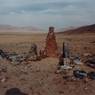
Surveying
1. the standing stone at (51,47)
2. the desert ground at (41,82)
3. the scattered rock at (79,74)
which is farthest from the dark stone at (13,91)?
the standing stone at (51,47)

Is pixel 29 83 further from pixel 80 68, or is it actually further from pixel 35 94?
pixel 80 68

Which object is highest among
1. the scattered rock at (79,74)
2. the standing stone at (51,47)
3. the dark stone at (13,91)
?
the standing stone at (51,47)

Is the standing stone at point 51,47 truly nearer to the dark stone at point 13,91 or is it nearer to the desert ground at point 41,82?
the desert ground at point 41,82

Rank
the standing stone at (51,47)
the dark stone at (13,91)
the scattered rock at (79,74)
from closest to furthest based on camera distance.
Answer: the dark stone at (13,91), the scattered rock at (79,74), the standing stone at (51,47)

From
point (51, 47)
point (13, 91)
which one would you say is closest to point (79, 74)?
point (13, 91)

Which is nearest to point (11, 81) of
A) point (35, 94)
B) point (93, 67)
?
point (35, 94)

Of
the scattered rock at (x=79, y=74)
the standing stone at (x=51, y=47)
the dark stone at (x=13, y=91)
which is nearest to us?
the dark stone at (x=13, y=91)

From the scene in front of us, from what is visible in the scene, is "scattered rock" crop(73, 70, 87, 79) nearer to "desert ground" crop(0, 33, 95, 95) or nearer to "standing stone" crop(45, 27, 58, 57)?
"desert ground" crop(0, 33, 95, 95)

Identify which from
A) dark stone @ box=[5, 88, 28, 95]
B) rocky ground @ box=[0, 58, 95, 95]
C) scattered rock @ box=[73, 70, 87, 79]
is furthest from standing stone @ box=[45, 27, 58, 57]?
dark stone @ box=[5, 88, 28, 95]

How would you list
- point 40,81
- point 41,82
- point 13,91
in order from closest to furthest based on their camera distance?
point 13,91, point 41,82, point 40,81

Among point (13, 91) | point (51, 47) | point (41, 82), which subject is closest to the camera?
point (13, 91)

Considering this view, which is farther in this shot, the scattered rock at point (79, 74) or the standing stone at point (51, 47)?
the standing stone at point (51, 47)

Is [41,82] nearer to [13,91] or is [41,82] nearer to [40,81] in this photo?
[40,81]

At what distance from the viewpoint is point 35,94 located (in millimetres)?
11156
